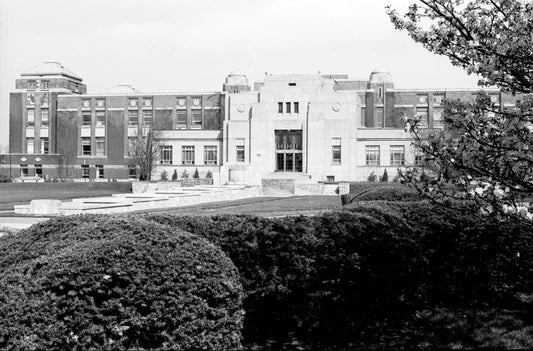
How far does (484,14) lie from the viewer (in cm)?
561

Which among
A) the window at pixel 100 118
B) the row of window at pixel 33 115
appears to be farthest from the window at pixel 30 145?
the window at pixel 100 118

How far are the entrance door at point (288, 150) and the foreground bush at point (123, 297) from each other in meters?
56.9

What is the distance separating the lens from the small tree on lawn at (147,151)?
61.9 meters

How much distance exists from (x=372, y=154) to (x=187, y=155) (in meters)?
20.3

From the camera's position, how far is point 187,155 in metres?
65.0

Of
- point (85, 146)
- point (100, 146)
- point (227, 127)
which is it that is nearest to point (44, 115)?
point (85, 146)

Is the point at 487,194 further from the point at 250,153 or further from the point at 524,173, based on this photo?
the point at 250,153

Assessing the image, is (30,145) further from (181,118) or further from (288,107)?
(288,107)

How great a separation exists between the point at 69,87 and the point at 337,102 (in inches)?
1377

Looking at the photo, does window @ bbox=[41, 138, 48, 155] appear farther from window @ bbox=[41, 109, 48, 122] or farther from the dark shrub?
the dark shrub

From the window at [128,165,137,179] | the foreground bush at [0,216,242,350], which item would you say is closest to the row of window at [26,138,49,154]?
the window at [128,165,137,179]

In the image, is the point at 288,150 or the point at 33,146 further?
the point at 33,146

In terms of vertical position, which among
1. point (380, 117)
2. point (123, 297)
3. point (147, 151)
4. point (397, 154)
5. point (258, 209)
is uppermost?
point (380, 117)

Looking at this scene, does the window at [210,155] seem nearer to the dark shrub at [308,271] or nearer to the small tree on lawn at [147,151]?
the small tree on lawn at [147,151]
